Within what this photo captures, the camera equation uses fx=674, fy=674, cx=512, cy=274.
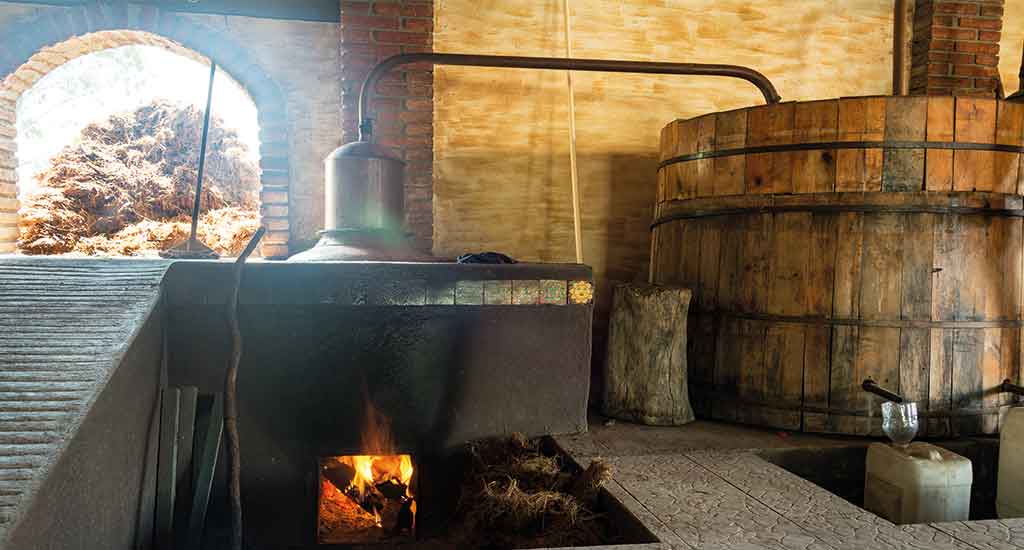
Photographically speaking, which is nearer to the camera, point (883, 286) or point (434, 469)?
point (434, 469)

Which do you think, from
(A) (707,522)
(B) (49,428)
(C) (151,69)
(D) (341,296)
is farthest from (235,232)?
(A) (707,522)

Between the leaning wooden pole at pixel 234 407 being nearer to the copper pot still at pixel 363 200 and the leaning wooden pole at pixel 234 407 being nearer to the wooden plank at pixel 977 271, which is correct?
the copper pot still at pixel 363 200

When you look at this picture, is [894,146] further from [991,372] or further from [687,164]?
[991,372]

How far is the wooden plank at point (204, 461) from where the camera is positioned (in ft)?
9.20

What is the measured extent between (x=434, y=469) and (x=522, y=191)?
2445 millimetres

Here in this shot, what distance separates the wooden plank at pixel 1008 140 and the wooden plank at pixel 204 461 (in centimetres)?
392

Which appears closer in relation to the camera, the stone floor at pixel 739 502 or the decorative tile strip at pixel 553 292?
the stone floor at pixel 739 502

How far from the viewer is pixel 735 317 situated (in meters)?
3.71

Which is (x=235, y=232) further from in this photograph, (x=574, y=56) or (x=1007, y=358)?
(x=1007, y=358)

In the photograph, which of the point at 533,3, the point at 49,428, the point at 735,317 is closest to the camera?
the point at 49,428

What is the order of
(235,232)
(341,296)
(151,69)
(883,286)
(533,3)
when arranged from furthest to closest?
(151,69) < (235,232) < (533,3) < (883,286) < (341,296)

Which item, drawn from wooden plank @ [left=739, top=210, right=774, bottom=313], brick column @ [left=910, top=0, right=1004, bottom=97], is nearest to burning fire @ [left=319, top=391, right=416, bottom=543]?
wooden plank @ [left=739, top=210, right=774, bottom=313]

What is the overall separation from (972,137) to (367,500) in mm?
3522

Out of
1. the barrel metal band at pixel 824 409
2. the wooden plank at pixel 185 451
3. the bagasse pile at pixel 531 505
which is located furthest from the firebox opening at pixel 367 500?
the barrel metal band at pixel 824 409
